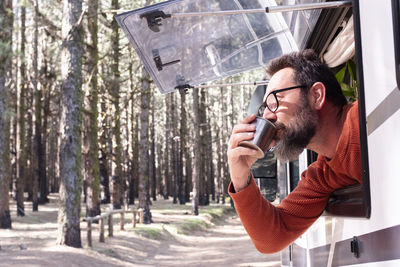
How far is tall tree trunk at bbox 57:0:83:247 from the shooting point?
1320 cm

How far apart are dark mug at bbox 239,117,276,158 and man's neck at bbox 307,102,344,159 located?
1.25ft

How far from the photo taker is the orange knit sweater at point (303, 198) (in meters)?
2.46

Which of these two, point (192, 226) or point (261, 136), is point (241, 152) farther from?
point (192, 226)

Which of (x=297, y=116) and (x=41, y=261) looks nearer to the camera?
(x=297, y=116)

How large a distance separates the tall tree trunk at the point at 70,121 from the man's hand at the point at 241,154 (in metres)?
11.0

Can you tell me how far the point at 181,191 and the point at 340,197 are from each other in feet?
103

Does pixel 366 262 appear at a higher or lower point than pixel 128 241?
higher

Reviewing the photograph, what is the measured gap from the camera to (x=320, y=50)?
3.92 meters

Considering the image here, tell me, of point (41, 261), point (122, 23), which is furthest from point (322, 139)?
point (41, 261)

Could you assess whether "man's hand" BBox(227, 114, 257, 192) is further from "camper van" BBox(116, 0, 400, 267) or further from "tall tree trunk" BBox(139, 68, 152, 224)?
"tall tree trunk" BBox(139, 68, 152, 224)

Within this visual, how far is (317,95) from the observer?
2.59m

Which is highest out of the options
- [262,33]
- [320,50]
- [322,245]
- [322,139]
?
[262,33]

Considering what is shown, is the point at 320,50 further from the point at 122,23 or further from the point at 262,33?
the point at 122,23

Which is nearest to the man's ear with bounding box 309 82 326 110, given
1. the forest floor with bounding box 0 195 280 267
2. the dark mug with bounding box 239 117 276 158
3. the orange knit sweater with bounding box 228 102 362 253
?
the orange knit sweater with bounding box 228 102 362 253
